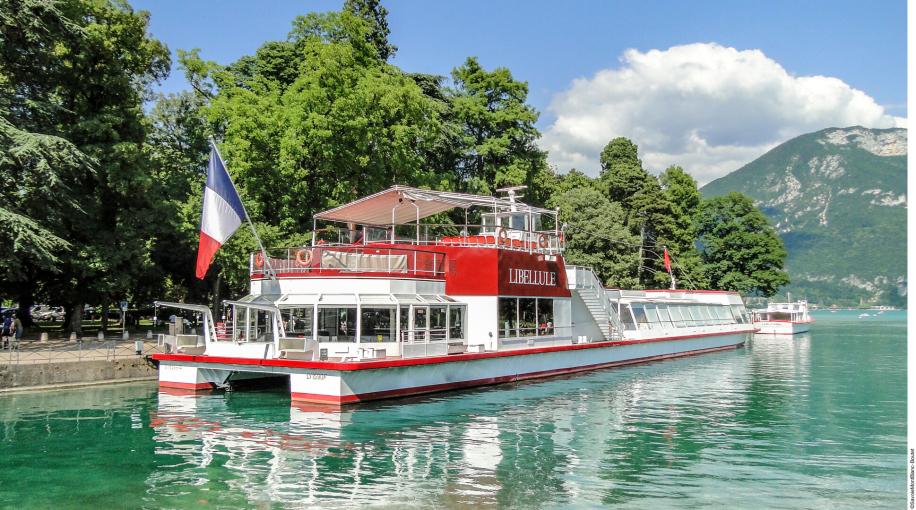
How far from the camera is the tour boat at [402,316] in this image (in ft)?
72.3

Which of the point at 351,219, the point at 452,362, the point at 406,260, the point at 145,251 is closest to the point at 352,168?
the point at 351,219

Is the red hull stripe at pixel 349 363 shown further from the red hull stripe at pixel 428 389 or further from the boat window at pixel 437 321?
the boat window at pixel 437 321

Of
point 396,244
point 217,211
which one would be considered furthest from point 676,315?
point 217,211

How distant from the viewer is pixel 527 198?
175 feet

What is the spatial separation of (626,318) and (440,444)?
78.7ft

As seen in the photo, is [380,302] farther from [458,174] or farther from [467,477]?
[458,174]

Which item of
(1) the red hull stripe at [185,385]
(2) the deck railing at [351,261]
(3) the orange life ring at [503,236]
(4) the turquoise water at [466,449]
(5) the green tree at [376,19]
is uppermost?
(5) the green tree at [376,19]

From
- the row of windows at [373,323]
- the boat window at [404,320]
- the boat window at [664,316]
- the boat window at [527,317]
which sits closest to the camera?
the row of windows at [373,323]

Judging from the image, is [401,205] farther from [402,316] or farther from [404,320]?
[404,320]

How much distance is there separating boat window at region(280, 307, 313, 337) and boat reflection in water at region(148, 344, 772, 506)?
2.44 metres

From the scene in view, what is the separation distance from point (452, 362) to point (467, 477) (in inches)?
388

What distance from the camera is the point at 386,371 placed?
21.7 m

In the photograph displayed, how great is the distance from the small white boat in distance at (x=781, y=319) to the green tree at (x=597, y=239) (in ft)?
69.7

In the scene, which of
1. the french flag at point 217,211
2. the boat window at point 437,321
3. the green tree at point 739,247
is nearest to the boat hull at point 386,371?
the boat window at point 437,321
